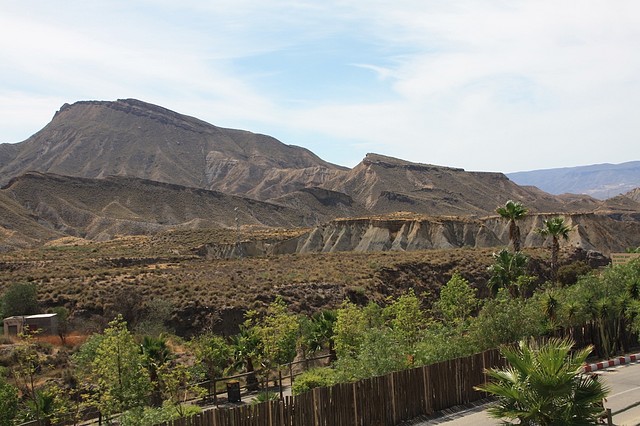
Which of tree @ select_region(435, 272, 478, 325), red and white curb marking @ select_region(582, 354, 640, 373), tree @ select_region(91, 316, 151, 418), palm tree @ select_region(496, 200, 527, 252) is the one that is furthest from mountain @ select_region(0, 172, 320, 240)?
red and white curb marking @ select_region(582, 354, 640, 373)

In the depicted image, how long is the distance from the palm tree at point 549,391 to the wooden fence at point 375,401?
6345 millimetres

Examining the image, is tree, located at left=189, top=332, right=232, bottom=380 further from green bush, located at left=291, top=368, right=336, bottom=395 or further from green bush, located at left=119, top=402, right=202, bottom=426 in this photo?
green bush, located at left=119, top=402, right=202, bottom=426

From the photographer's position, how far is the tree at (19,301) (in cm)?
4266

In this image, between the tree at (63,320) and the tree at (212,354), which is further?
the tree at (63,320)

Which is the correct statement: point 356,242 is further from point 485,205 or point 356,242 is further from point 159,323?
point 485,205

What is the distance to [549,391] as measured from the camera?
9.52 metres

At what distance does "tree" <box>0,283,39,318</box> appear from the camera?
4266 cm

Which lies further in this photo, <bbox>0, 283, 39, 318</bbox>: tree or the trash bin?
<bbox>0, 283, 39, 318</bbox>: tree

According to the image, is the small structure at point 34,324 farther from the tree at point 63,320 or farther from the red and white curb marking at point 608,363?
the red and white curb marking at point 608,363

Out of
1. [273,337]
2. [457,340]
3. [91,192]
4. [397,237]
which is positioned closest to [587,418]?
[457,340]

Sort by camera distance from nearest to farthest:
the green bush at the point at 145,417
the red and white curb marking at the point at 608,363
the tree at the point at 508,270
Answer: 1. the green bush at the point at 145,417
2. the red and white curb marking at the point at 608,363
3. the tree at the point at 508,270

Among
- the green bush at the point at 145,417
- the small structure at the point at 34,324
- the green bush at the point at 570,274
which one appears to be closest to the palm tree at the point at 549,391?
the green bush at the point at 145,417

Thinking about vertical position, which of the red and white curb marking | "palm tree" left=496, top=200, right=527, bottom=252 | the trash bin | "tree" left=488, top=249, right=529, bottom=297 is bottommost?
the trash bin

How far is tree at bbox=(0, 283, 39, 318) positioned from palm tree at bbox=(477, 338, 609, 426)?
40.3 metres
